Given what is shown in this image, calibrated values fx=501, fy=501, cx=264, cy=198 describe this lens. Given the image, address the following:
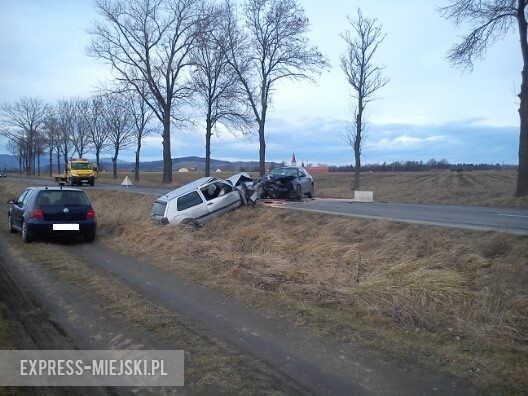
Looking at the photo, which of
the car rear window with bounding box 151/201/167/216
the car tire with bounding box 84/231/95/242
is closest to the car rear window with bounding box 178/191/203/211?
the car rear window with bounding box 151/201/167/216

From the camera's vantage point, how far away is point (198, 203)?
52.6ft

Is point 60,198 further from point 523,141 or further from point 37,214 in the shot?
point 523,141

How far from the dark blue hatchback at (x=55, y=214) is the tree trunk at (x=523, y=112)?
16943 mm

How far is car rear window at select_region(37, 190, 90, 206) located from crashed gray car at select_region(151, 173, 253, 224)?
2.59 metres

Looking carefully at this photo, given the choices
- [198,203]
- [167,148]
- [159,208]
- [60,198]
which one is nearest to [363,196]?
[198,203]

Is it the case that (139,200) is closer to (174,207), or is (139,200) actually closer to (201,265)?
(174,207)

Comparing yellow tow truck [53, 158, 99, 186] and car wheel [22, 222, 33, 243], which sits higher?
yellow tow truck [53, 158, 99, 186]

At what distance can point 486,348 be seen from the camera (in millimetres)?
5402

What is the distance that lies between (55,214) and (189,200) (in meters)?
4.23

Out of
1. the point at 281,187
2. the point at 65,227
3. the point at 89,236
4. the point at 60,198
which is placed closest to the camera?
the point at 65,227

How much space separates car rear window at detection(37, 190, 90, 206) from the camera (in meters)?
13.4


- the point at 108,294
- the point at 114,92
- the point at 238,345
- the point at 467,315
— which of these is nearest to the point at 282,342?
the point at 238,345

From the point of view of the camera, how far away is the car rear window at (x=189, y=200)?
15.8 meters

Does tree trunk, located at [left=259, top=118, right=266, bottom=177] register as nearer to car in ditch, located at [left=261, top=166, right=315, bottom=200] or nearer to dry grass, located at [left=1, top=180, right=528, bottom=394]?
car in ditch, located at [left=261, top=166, right=315, bottom=200]
